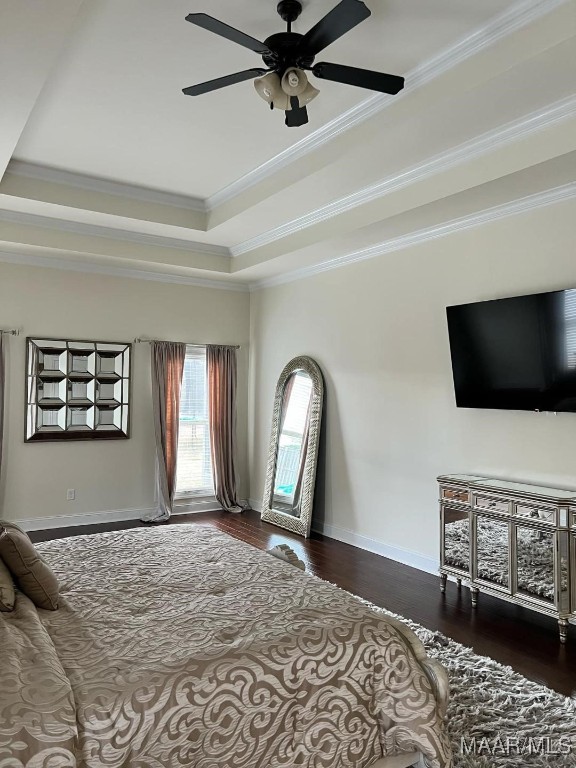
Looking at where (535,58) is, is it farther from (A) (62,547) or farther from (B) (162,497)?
(B) (162,497)

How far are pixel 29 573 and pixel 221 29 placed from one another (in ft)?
7.85

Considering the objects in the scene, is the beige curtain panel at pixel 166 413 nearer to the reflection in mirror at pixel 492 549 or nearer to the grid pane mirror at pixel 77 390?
the grid pane mirror at pixel 77 390

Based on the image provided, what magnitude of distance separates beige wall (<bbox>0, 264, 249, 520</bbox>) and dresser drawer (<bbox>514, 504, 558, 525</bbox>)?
4285 mm

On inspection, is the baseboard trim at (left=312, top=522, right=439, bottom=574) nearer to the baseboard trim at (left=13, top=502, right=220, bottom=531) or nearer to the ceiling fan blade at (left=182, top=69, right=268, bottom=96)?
the baseboard trim at (left=13, top=502, right=220, bottom=531)

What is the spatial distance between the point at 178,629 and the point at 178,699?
357 mm

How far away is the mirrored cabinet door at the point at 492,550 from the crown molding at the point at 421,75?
9.15 feet


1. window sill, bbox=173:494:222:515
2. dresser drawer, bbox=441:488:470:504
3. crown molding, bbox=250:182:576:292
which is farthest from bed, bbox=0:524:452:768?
window sill, bbox=173:494:222:515

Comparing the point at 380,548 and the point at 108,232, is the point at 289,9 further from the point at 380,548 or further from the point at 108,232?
the point at 380,548

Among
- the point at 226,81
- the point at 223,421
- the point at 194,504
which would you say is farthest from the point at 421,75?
the point at 194,504

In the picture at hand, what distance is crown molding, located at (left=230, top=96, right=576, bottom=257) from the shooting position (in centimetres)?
312

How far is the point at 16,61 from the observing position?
2.80 metres

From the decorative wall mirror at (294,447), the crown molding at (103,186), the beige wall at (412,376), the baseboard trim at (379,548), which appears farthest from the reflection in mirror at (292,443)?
the crown molding at (103,186)

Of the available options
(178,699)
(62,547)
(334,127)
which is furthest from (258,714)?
(334,127)

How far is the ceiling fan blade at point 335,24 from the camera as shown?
7.26ft
